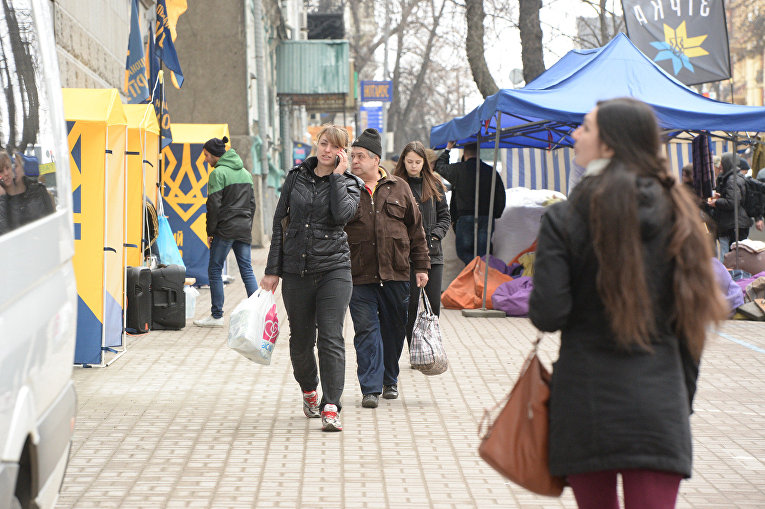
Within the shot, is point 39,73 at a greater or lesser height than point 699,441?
greater

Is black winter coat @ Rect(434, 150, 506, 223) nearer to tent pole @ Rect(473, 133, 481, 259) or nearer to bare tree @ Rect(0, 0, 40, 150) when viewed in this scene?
tent pole @ Rect(473, 133, 481, 259)

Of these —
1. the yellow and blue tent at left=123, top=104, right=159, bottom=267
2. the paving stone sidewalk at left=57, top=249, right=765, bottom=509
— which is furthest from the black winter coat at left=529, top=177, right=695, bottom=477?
the yellow and blue tent at left=123, top=104, right=159, bottom=267

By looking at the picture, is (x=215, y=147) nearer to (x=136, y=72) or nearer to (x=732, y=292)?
(x=136, y=72)

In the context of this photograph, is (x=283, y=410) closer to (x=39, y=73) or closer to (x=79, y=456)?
(x=79, y=456)

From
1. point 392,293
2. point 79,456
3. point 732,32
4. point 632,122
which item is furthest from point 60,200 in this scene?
point 732,32

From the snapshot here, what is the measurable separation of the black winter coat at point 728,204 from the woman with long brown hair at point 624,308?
1094 centimetres

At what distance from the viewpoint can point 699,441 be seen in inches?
240

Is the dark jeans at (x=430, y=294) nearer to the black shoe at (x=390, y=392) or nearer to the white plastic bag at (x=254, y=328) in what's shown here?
the black shoe at (x=390, y=392)

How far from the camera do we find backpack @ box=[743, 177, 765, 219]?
14.0 metres

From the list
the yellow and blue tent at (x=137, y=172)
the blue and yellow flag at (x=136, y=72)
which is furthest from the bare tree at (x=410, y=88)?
the yellow and blue tent at (x=137, y=172)

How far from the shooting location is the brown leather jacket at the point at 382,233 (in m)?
6.72

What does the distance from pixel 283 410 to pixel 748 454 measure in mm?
2842

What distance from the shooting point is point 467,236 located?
45.2 ft

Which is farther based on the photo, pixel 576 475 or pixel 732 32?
pixel 732 32
